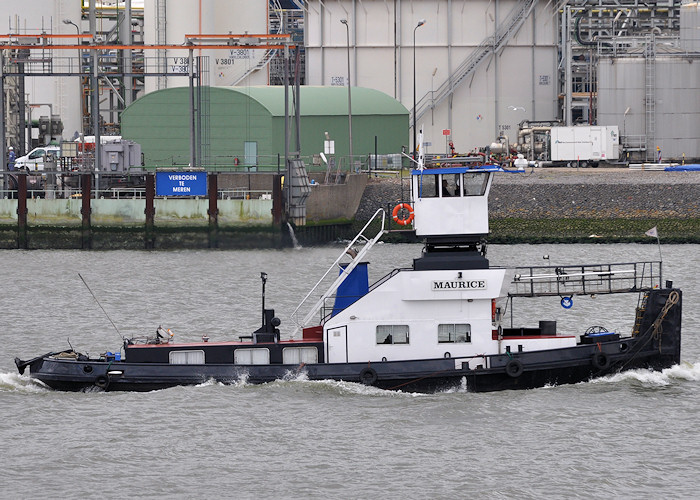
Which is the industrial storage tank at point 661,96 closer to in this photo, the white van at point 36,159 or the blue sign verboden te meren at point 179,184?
the blue sign verboden te meren at point 179,184

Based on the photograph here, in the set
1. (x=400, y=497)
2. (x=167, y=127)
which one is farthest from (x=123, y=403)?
(x=167, y=127)

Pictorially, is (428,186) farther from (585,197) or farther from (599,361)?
(585,197)

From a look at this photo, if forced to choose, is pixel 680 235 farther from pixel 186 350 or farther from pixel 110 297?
pixel 186 350

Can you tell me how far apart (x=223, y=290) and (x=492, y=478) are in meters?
21.0

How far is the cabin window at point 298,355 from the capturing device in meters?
26.1

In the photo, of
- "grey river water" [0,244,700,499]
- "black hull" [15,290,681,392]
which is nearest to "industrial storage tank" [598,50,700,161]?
"grey river water" [0,244,700,499]

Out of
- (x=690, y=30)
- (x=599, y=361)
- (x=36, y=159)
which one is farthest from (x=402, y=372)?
(x=690, y=30)

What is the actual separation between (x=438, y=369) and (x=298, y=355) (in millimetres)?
2575

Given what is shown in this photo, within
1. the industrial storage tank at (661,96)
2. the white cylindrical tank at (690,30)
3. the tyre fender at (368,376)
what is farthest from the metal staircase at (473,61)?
the tyre fender at (368,376)

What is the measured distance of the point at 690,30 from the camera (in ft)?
259

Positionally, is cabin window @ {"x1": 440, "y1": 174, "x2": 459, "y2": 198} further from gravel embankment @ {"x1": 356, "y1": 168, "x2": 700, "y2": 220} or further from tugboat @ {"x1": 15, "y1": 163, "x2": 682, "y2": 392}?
gravel embankment @ {"x1": 356, "y1": 168, "x2": 700, "y2": 220}

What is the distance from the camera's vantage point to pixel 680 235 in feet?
196

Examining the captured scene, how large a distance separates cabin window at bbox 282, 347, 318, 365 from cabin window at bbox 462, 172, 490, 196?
4.04 metres

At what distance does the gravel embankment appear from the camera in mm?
63562
